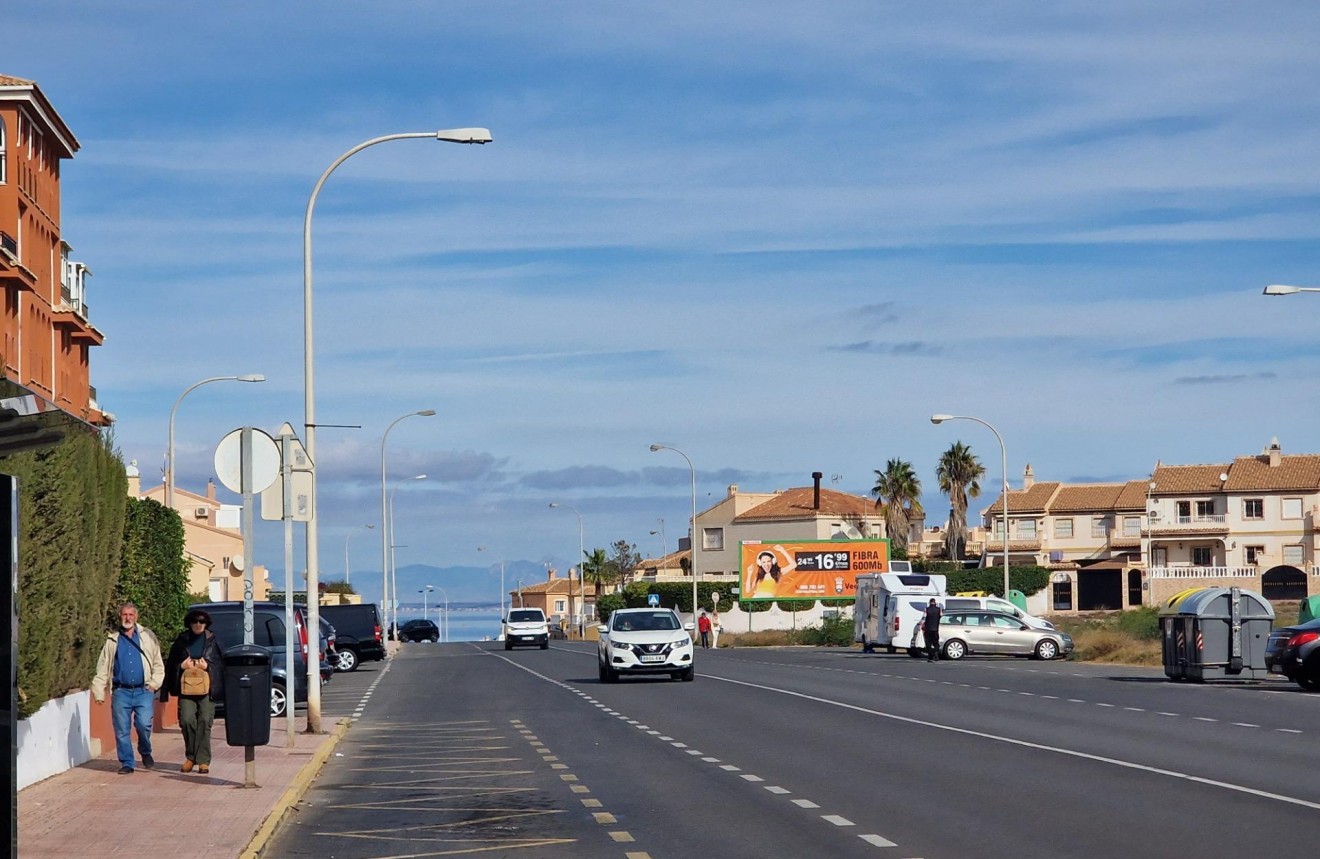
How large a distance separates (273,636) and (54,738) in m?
10.1

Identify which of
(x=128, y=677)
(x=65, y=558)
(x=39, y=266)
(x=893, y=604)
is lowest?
(x=893, y=604)

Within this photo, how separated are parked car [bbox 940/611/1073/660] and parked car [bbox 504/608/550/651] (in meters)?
22.7

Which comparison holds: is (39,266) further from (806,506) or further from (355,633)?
(806,506)

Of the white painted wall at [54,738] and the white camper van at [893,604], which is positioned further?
the white camper van at [893,604]

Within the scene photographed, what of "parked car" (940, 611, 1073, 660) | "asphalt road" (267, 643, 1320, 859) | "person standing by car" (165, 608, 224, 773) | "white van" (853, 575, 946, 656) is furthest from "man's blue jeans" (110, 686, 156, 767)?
"white van" (853, 575, 946, 656)

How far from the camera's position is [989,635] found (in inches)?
2037

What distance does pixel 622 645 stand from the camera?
38.4 meters

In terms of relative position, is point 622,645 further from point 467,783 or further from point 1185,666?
point 467,783

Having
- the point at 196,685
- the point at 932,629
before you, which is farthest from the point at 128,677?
the point at 932,629

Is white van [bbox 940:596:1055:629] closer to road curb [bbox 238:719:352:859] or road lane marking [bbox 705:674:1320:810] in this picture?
road lane marking [bbox 705:674:1320:810]

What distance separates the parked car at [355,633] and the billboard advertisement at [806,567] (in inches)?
1778

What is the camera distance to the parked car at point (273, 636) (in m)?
27.4

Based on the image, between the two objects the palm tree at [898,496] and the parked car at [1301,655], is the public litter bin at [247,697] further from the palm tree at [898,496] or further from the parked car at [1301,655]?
the palm tree at [898,496]

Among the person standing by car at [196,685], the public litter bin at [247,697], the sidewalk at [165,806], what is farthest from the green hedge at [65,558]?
the public litter bin at [247,697]
